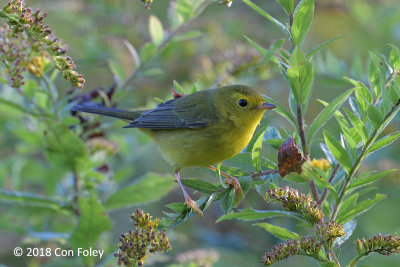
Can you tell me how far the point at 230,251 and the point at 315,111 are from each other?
106 inches

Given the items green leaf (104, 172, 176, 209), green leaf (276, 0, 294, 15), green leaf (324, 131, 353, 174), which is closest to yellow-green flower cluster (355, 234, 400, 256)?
green leaf (324, 131, 353, 174)

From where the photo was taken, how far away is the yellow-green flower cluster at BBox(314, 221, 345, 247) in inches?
66.8

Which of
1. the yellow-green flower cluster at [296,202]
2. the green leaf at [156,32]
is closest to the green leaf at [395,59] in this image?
the yellow-green flower cluster at [296,202]

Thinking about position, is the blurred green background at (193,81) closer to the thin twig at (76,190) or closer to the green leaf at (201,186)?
the thin twig at (76,190)

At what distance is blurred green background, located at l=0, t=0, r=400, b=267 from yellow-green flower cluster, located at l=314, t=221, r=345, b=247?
1.43 metres

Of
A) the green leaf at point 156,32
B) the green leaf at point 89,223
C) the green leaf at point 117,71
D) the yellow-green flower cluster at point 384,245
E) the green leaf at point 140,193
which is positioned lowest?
the yellow-green flower cluster at point 384,245

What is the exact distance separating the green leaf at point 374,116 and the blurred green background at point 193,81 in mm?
1317

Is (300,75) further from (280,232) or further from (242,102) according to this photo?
(242,102)

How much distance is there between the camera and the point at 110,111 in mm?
3490

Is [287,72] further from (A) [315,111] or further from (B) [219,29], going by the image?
(A) [315,111]

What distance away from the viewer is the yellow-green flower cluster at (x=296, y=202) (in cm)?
178

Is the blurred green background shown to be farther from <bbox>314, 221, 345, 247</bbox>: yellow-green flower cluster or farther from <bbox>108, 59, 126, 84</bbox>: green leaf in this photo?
<bbox>314, 221, 345, 247</bbox>: yellow-green flower cluster

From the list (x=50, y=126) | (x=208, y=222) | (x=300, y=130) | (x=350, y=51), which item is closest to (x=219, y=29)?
(x=350, y=51)

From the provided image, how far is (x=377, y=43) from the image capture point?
5414 millimetres
